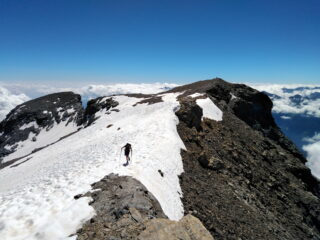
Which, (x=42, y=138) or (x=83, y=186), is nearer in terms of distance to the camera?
(x=83, y=186)

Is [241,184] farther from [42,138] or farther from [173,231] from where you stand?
[42,138]

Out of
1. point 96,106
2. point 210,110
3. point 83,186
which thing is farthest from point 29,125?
point 83,186

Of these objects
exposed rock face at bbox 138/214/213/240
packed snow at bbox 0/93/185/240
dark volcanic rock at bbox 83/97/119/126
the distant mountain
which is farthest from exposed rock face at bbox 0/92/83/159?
exposed rock face at bbox 138/214/213/240

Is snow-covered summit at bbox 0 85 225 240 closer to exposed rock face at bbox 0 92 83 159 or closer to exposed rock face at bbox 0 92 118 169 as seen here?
exposed rock face at bbox 0 92 118 169

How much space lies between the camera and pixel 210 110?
1572 inches

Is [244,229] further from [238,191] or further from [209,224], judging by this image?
[238,191]

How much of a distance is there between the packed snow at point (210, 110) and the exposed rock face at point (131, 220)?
25.4 metres

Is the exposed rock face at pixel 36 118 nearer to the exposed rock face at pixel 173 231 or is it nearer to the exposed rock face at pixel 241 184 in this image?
the exposed rock face at pixel 241 184

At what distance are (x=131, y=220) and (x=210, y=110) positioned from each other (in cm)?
3121

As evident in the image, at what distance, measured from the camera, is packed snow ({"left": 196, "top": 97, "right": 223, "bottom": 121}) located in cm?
3820

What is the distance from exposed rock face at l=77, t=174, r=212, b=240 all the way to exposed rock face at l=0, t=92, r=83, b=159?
195 feet

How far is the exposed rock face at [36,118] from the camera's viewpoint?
7319 cm

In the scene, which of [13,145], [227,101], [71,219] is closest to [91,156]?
[71,219]

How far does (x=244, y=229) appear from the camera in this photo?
17547mm
